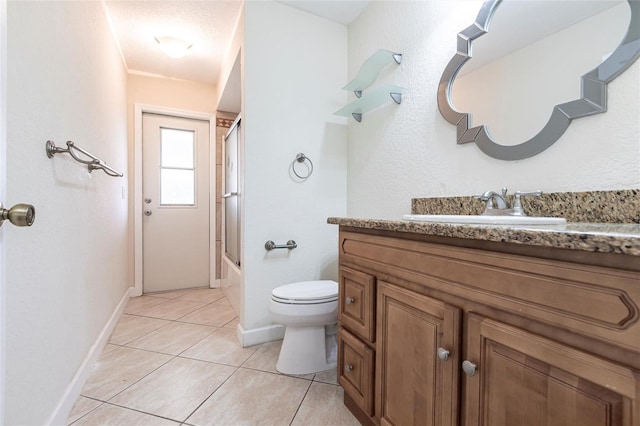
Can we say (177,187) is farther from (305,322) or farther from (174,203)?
(305,322)

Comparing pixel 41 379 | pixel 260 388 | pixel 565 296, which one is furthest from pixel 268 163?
pixel 565 296

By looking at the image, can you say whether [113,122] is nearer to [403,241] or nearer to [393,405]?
[403,241]

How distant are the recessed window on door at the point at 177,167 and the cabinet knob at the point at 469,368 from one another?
3.17 meters

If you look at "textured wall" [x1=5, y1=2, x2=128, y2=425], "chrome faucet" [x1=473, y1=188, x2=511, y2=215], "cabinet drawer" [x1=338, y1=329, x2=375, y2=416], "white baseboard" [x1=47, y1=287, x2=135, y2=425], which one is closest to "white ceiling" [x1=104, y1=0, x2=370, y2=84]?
"textured wall" [x1=5, y1=2, x2=128, y2=425]

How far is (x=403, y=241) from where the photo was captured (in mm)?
909

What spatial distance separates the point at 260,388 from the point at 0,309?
3.67 feet

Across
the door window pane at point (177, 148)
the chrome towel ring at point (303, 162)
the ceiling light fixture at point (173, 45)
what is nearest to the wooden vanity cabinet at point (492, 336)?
the chrome towel ring at point (303, 162)

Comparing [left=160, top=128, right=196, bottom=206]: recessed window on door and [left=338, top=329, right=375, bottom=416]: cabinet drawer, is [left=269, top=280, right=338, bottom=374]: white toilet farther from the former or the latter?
[left=160, top=128, right=196, bottom=206]: recessed window on door

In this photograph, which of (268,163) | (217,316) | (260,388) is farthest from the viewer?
(217,316)

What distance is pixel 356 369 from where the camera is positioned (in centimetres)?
115

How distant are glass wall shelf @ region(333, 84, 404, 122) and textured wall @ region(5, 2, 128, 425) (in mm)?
1523

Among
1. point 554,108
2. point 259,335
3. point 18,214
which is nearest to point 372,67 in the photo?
point 554,108

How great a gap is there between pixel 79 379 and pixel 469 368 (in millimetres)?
1747

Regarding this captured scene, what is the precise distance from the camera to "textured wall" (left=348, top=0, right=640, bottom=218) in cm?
88
